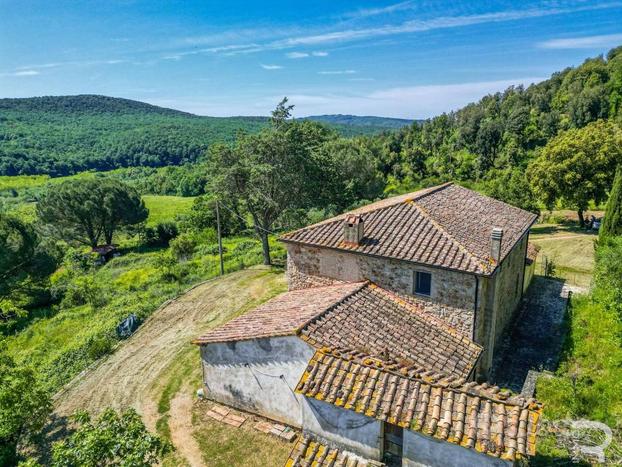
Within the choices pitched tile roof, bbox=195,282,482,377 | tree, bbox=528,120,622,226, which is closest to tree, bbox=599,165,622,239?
tree, bbox=528,120,622,226

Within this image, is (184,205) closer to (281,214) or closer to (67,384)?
(281,214)

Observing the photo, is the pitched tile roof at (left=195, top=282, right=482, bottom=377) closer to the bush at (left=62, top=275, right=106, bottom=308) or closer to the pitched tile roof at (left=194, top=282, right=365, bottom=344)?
the pitched tile roof at (left=194, top=282, right=365, bottom=344)

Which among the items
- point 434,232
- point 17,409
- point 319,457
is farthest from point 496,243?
point 17,409

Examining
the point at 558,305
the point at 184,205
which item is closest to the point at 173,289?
the point at 558,305

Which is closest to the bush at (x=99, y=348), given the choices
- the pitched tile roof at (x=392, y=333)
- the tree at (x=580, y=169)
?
the pitched tile roof at (x=392, y=333)

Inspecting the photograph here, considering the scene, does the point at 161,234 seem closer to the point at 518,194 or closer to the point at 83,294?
the point at 83,294
